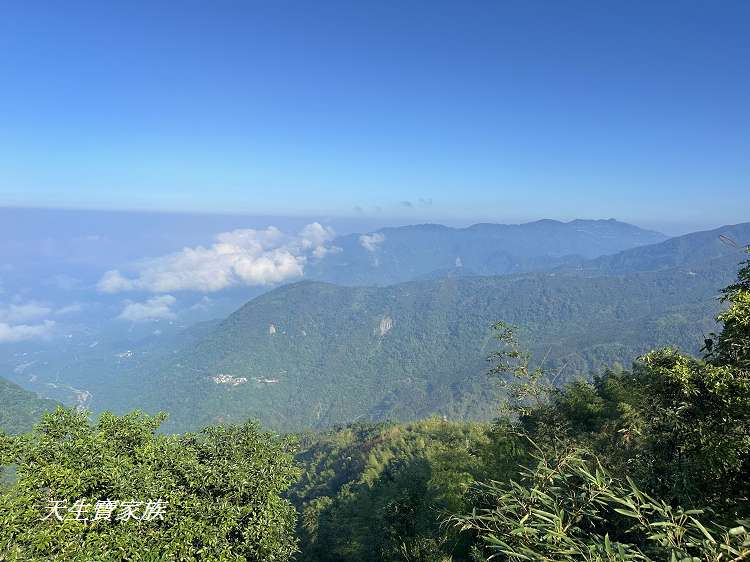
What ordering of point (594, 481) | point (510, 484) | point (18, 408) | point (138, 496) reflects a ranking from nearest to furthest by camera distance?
1. point (594, 481)
2. point (510, 484)
3. point (138, 496)
4. point (18, 408)

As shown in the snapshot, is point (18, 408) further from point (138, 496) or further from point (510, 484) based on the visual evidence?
point (510, 484)

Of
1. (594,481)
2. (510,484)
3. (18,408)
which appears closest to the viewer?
(594,481)

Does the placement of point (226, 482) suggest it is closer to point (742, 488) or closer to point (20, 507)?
point (20, 507)

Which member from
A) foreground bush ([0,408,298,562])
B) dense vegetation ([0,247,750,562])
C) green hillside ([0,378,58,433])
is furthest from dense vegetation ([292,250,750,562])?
green hillside ([0,378,58,433])

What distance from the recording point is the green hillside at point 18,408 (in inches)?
5217

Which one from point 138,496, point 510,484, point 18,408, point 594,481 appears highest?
A: point 594,481

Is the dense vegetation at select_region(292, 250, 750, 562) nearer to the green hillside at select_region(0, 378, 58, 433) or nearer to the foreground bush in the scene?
the foreground bush

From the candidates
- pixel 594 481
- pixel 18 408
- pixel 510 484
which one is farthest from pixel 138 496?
pixel 18 408

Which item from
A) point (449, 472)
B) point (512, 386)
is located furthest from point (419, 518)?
point (512, 386)

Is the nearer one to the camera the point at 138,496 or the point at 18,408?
the point at 138,496

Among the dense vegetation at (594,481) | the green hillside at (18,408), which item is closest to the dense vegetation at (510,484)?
the dense vegetation at (594,481)

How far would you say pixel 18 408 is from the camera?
488 feet

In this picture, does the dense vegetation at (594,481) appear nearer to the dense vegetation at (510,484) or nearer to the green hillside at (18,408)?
the dense vegetation at (510,484)

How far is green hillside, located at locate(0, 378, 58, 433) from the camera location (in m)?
132
